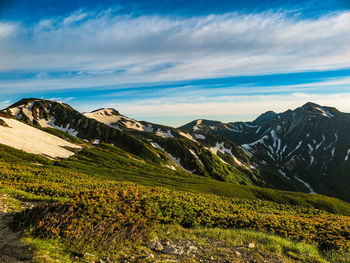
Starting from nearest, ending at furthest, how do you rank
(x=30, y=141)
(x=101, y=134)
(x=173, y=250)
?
(x=173, y=250) < (x=30, y=141) < (x=101, y=134)

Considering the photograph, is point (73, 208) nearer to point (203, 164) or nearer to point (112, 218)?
point (112, 218)

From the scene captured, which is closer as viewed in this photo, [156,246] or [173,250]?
[173,250]

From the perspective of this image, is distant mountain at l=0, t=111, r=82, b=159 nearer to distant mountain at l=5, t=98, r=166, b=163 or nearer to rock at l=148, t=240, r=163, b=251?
distant mountain at l=5, t=98, r=166, b=163

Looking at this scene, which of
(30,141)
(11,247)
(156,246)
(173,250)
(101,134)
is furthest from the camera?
(101,134)

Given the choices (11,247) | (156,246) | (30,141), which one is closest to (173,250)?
(156,246)

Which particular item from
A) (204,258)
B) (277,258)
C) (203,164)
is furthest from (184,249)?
(203,164)

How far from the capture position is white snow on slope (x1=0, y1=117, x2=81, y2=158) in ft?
251

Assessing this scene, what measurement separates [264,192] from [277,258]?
81289 millimetres

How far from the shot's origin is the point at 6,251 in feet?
A: 25.5

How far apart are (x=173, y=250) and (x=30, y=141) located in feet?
331

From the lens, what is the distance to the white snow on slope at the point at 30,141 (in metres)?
76.5

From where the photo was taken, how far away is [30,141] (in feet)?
285

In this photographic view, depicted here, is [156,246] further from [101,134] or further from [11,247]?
[101,134]

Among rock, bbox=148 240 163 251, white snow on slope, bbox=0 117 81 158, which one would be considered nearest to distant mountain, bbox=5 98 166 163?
white snow on slope, bbox=0 117 81 158
